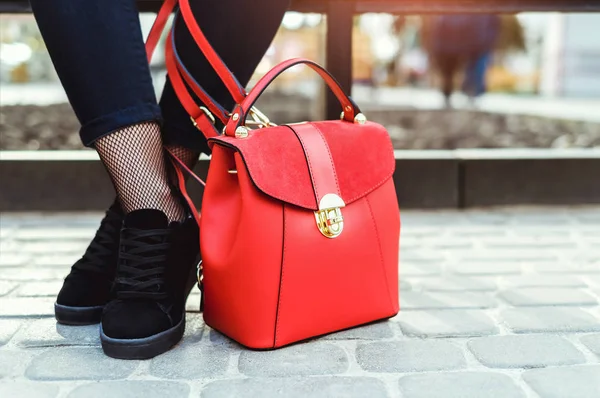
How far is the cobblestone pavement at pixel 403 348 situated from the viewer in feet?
3.49

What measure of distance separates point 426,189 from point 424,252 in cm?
54

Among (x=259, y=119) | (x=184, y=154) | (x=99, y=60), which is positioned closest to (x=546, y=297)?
(x=259, y=119)

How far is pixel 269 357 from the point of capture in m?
1.17

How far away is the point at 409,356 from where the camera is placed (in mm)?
1188

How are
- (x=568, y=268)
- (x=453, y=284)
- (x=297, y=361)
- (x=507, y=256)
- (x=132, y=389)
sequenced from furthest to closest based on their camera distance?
(x=507, y=256) → (x=568, y=268) → (x=453, y=284) → (x=297, y=361) → (x=132, y=389)

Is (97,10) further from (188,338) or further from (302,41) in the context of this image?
(302,41)

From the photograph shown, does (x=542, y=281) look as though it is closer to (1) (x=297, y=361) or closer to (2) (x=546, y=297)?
(2) (x=546, y=297)

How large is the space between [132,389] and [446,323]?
65 cm

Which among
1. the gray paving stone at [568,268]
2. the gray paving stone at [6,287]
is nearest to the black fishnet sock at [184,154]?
the gray paving stone at [6,287]

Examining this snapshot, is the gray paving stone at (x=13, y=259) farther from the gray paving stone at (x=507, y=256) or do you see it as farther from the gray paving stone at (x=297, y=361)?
the gray paving stone at (x=507, y=256)

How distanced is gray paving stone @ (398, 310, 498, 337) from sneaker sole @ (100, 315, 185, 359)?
47 cm

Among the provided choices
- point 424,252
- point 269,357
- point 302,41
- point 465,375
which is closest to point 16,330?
point 269,357

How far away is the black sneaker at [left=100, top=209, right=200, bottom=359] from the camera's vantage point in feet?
3.79

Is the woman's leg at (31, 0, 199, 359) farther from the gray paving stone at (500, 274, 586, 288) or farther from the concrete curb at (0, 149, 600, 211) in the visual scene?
the concrete curb at (0, 149, 600, 211)
